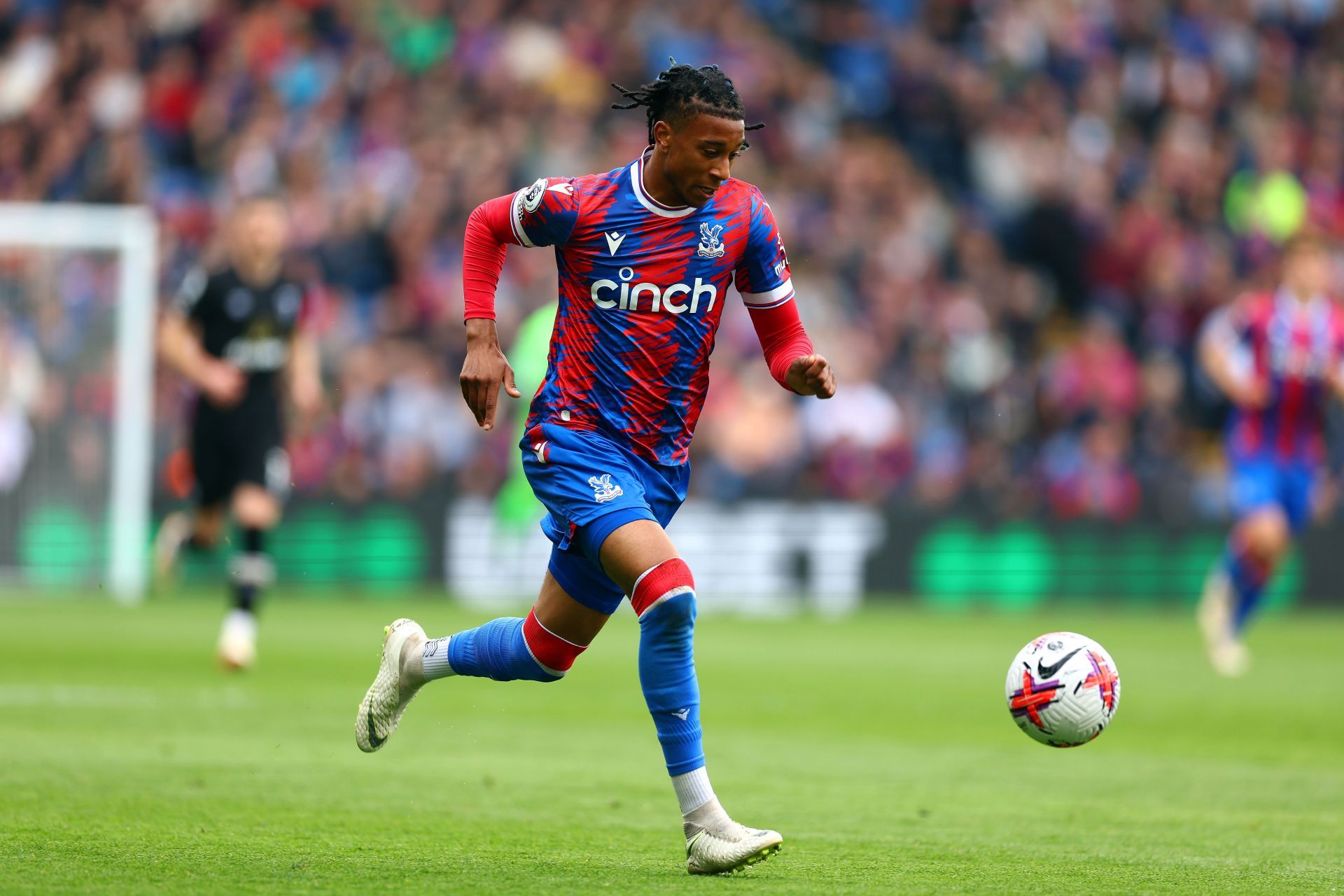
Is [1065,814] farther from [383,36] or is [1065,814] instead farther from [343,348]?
[383,36]

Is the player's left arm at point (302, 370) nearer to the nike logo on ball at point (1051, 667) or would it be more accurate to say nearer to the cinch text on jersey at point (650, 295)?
the cinch text on jersey at point (650, 295)

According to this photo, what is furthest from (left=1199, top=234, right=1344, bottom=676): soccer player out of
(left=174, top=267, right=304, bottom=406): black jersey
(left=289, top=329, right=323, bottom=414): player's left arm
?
(left=174, top=267, right=304, bottom=406): black jersey

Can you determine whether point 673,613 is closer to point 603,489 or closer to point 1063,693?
point 603,489

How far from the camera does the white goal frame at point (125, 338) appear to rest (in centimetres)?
1783

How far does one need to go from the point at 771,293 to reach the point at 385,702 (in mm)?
1888

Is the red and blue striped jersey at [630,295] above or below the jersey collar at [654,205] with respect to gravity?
below

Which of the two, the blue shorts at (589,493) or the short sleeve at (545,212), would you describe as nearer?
the blue shorts at (589,493)

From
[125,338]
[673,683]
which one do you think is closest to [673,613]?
[673,683]

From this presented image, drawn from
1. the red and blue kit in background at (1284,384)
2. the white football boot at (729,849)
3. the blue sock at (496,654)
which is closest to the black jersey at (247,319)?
the blue sock at (496,654)

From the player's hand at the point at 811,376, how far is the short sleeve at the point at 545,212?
2.69 feet

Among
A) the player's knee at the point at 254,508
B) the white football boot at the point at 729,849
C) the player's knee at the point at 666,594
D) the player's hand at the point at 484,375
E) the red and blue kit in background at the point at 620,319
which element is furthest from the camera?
the player's knee at the point at 254,508

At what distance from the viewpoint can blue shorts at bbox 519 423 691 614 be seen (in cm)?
571

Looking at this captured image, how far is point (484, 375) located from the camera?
5617mm

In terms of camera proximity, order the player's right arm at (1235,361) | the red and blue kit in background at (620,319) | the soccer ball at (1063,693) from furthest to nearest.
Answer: the player's right arm at (1235,361), the soccer ball at (1063,693), the red and blue kit in background at (620,319)
